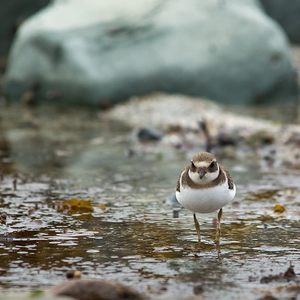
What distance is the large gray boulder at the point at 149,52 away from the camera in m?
16.3

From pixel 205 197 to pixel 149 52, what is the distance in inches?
379

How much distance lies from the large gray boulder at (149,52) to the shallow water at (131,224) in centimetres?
320

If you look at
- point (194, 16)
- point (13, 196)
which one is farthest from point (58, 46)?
point (13, 196)

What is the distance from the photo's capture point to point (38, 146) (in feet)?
42.7

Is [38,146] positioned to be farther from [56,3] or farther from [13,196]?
[56,3]

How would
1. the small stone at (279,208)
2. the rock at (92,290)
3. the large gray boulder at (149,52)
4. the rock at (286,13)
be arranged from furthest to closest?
the rock at (286,13)
the large gray boulder at (149,52)
the small stone at (279,208)
the rock at (92,290)

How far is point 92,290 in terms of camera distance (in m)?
5.57

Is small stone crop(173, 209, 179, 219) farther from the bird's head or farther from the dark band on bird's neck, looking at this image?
the bird's head

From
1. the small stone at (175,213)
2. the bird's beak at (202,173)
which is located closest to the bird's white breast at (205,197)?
the bird's beak at (202,173)

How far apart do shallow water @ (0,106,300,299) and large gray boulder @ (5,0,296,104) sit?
3200 mm

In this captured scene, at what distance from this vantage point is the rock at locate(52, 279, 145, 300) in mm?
5543

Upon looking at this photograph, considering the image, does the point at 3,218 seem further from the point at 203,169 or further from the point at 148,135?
the point at 148,135

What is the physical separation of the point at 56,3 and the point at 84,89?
194cm

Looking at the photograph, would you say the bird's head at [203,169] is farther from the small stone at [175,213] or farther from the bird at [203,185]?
the small stone at [175,213]
